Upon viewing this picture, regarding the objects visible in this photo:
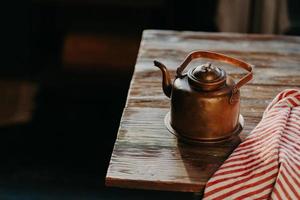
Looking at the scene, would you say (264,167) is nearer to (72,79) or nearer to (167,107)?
(167,107)

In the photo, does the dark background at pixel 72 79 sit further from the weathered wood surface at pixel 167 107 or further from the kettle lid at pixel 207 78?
the kettle lid at pixel 207 78

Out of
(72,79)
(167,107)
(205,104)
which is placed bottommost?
(72,79)

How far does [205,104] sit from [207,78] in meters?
0.07

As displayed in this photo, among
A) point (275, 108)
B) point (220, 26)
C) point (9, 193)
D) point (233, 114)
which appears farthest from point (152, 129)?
point (220, 26)

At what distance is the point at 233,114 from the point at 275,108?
8.1 inches

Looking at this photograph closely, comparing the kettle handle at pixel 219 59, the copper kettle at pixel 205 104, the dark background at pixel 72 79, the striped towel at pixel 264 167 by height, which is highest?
the kettle handle at pixel 219 59

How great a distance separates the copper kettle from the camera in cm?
148

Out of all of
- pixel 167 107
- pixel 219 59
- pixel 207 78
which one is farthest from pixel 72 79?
pixel 207 78

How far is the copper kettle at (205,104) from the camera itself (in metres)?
1.48

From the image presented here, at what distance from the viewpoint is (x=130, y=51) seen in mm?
4219

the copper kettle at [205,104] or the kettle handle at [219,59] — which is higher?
the kettle handle at [219,59]

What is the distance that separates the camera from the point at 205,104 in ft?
4.83

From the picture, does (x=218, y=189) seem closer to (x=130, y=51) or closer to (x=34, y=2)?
(x=130, y=51)

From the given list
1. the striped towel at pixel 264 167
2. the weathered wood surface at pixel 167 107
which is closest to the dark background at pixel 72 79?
the weathered wood surface at pixel 167 107
